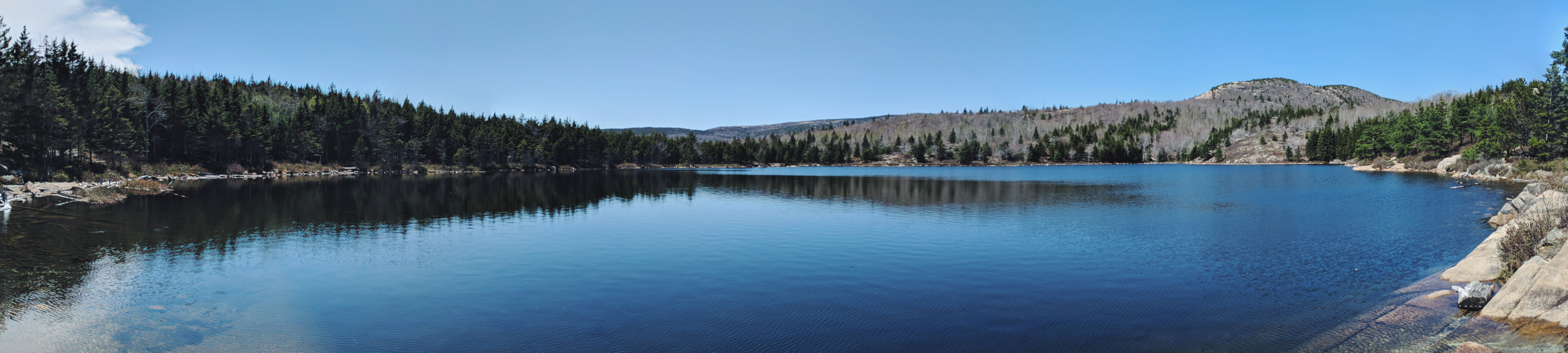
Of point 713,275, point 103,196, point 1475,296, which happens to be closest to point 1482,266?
point 1475,296

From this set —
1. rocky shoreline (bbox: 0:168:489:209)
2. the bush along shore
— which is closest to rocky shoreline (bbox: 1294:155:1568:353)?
rocky shoreline (bbox: 0:168:489:209)

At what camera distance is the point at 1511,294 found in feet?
31.8

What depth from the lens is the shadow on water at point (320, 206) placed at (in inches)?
626

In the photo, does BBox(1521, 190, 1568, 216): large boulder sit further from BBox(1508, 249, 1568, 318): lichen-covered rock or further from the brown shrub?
BBox(1508, 249, 1568, 318): lichen-covered rock

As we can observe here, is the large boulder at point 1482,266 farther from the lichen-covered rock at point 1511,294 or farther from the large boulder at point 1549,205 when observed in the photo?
the lichen-covered rock at point 1511,294

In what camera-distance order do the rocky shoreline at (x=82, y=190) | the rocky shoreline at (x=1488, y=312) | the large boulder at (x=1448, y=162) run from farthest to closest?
the large boulder at (x=1448, y=162)
the rocky shoreline at (x=82, y=190)
the rocky shoreline at (x=1488, y=312)

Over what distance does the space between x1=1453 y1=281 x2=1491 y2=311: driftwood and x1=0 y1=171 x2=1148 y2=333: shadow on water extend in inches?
860

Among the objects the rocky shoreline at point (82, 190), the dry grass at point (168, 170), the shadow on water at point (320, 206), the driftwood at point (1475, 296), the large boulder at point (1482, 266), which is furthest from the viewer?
the dry grass at point (168, 170)

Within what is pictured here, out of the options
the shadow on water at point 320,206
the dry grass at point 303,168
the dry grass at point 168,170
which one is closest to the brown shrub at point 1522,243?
the shadow on water at point 320,206

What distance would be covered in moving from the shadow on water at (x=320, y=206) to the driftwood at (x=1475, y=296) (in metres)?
21.9

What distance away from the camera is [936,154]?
582 ft

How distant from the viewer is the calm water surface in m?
9.22

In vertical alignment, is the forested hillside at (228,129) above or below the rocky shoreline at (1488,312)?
above

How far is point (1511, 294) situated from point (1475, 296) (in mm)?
436
